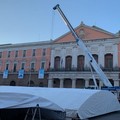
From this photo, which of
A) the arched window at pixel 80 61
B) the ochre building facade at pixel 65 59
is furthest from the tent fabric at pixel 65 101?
the arched window at pixel 80 61

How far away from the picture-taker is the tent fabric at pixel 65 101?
32.9 ft

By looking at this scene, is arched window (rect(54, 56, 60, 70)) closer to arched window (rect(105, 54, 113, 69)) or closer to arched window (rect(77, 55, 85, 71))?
arched window (rect(77, 55, 85, 71))

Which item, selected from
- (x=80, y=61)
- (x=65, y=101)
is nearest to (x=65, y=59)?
(x=80, y=61)

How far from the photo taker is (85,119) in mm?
13586

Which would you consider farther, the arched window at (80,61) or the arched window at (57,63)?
the arched window at (57,63)

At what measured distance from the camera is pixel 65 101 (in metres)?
13.7

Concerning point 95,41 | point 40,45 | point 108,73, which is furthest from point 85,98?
point 40,45

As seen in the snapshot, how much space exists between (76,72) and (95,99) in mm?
33128

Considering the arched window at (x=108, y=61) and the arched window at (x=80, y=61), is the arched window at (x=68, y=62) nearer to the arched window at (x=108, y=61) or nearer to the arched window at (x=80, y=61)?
the arched window at (x=80, y=61)

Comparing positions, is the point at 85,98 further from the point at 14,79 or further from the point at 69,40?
the point at 14,79

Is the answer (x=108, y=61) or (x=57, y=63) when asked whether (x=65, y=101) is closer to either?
(x=108, y=61)

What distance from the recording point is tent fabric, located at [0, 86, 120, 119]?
394 inches

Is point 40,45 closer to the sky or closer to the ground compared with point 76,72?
closer to the sky

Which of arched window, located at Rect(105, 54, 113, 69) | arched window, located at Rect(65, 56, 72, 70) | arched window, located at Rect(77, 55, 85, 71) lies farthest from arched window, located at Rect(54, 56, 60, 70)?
arched window, located at Rect(105, 54, 113, 69)
